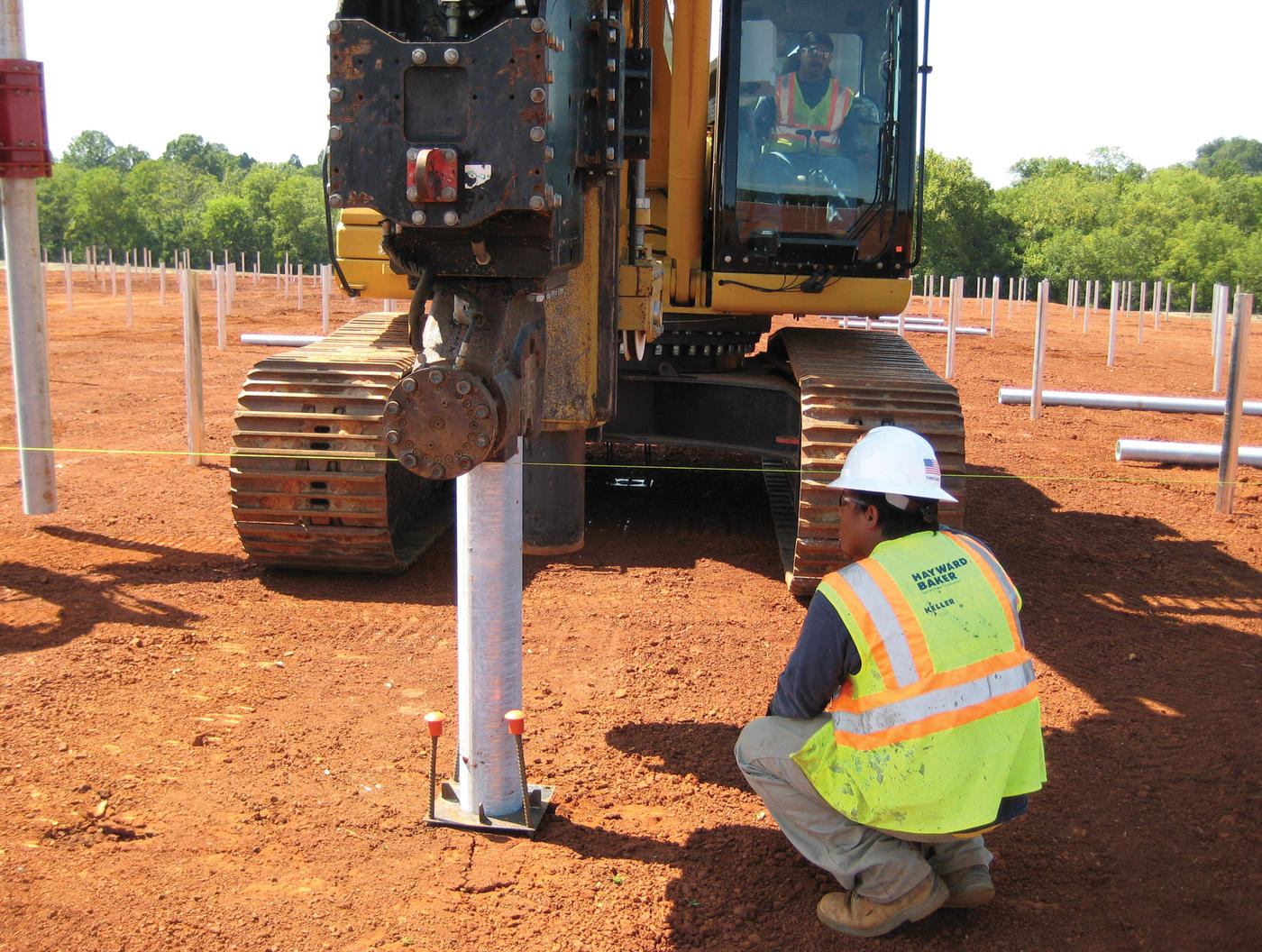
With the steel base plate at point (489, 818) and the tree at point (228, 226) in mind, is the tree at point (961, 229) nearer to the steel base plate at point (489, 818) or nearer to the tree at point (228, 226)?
the tree at point (228, 226)

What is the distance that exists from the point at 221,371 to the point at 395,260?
14022 mm

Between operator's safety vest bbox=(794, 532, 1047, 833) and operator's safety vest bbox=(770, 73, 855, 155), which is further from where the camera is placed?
operator's safety vest bbox=(770, 73, 855, 155)

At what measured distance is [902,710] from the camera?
9.95ft

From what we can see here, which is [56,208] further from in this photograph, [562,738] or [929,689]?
[929,689]

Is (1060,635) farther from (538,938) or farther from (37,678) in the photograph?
(37,678)

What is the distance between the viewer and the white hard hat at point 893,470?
315cm

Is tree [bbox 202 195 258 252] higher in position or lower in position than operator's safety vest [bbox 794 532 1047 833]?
higher

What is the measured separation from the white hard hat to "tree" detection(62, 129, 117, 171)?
5830 inches

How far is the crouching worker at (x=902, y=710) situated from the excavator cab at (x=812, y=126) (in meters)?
3.54

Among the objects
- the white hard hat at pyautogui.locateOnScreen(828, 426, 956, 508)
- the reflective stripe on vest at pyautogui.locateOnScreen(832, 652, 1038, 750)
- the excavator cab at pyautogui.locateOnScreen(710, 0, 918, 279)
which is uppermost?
the excavator cab at pyautogui.locateOnScreen(710, 0, 918, 279)

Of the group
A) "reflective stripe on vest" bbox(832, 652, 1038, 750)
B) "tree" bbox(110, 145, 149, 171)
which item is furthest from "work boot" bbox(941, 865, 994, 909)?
"tree" bbox(110, 145, 149, 171)

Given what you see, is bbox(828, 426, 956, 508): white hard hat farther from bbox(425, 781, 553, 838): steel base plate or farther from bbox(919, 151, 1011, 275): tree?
bbox(919, 151, 1011, 275): tree

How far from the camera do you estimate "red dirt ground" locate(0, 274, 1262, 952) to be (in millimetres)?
3307

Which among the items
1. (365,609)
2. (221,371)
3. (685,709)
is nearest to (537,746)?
(685,709)
